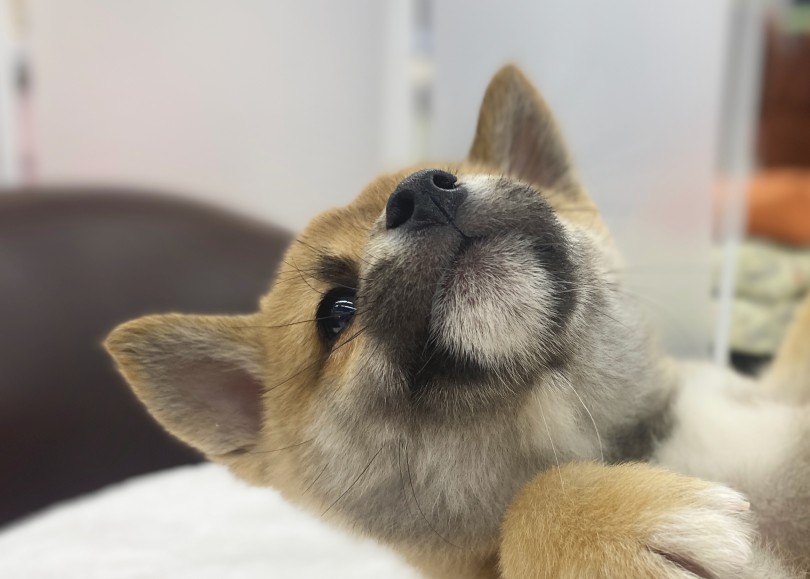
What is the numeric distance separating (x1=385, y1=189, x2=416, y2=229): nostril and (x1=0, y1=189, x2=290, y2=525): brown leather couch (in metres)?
1.42

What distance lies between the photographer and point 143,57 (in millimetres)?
2871

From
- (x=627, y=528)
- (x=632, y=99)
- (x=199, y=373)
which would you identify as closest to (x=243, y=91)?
(x=632, y=99)

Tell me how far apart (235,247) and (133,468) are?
2.62 feet

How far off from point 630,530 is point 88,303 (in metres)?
1.93

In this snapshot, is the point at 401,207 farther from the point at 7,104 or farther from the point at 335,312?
the point at 7,104

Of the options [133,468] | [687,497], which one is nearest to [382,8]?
[133,468]

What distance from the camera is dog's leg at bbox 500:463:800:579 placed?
0.78 metres

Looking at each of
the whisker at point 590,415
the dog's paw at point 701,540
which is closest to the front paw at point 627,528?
the dog's paw at point 701,540

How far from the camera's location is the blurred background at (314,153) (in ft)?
6.05

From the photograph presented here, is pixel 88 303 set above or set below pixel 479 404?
below

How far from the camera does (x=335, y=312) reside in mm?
1062

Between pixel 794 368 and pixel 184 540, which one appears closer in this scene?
pixel 794 368

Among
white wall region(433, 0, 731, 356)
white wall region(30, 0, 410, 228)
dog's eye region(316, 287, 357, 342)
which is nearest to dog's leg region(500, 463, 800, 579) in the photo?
dog's eye region(316, 287, 357, 342)

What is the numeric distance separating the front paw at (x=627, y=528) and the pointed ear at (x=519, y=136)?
2.13ft
